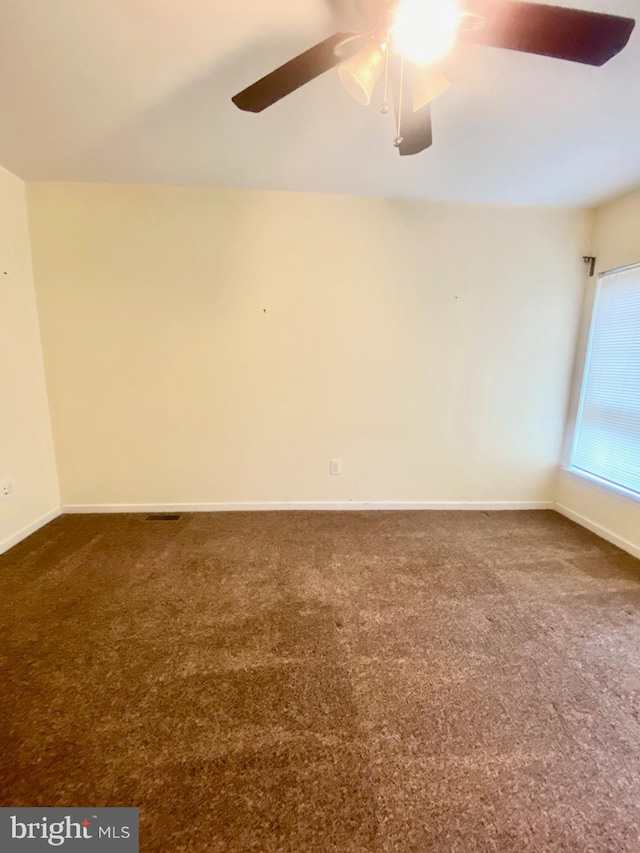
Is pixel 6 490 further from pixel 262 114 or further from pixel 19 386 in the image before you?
pixel 262 114

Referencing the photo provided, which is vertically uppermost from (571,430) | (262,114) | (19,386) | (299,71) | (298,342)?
(262,114)

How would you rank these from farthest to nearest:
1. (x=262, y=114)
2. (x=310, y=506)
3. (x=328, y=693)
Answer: (x=310, y=506) → (x=262, y=114) → (x=328, y=693)

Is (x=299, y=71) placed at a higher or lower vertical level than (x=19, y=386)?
higher

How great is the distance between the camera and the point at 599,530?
2.76 metres

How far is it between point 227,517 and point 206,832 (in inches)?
79.7

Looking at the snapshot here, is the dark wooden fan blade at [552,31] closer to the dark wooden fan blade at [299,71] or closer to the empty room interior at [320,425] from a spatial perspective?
the empty room interior at [320,425]

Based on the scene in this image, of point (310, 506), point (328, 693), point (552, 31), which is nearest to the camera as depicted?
point (552, 31)

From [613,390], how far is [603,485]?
2.29 feet

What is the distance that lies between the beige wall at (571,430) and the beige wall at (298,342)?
0.11m

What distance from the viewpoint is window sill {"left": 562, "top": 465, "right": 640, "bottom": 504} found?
8.30 ft

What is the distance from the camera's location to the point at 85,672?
1499mm

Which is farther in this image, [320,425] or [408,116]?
[320,425]

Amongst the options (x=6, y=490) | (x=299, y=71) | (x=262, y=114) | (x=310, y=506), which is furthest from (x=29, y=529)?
(x=299, y=71)

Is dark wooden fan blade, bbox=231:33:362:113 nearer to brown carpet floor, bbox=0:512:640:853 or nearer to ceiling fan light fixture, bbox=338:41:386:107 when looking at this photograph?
ceiling fan light fixture, bbox=338:41:386:107
